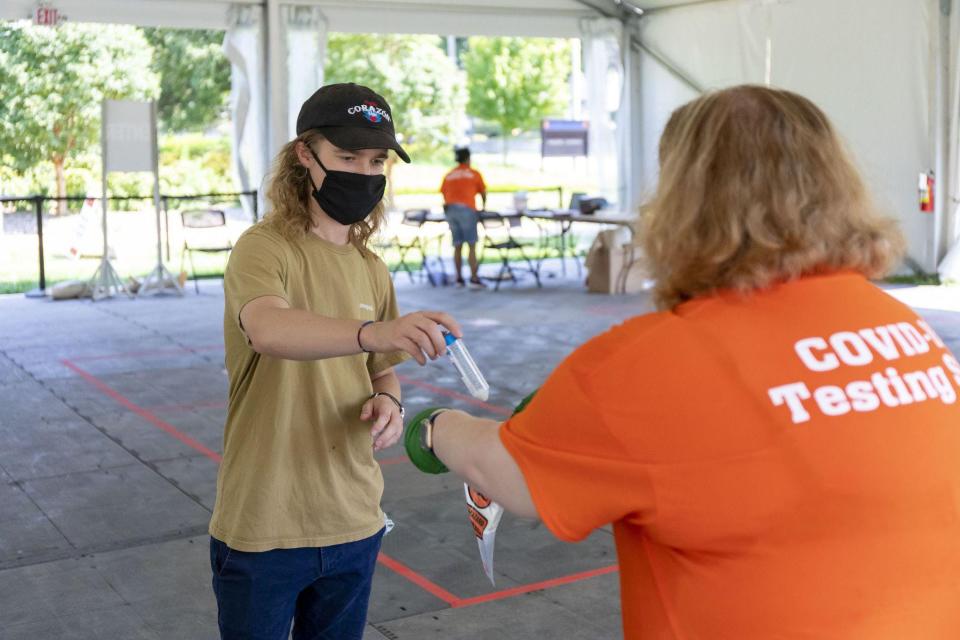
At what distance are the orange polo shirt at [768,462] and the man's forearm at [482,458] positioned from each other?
31mm

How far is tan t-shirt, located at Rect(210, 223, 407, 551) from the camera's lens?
8.00 ft

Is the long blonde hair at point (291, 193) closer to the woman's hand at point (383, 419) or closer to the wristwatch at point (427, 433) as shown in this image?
the woman's hand at point (383, 419)

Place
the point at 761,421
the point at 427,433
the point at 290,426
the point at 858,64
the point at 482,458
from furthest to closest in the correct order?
the point at 858,64 → the point at 290,426 → the point at 427,433 → the point at 482,458 → the point at 761,421

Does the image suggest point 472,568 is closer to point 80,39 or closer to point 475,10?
point 475,10

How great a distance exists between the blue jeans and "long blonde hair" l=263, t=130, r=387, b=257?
2.23 feet

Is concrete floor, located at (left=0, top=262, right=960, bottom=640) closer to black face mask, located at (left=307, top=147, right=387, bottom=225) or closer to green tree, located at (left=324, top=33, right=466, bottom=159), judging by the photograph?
black face mask, located at (left=307, top=147, right=387, bottom=225)

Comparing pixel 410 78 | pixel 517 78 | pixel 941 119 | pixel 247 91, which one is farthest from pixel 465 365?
pixel 517 78

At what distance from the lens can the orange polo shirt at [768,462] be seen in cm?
144

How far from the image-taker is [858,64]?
14.9 m

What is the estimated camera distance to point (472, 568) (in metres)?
5.07

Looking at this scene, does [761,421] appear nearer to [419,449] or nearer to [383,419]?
[419,449]

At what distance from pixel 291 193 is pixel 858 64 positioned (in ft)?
44.9

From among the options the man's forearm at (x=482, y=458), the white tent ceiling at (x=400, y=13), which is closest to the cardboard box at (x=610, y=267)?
the white tent ceiling at (x=400, y=13)

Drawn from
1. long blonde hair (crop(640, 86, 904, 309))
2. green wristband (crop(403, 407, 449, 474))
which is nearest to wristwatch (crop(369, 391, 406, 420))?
green wristband (crop(403, 407, 449, 474))
